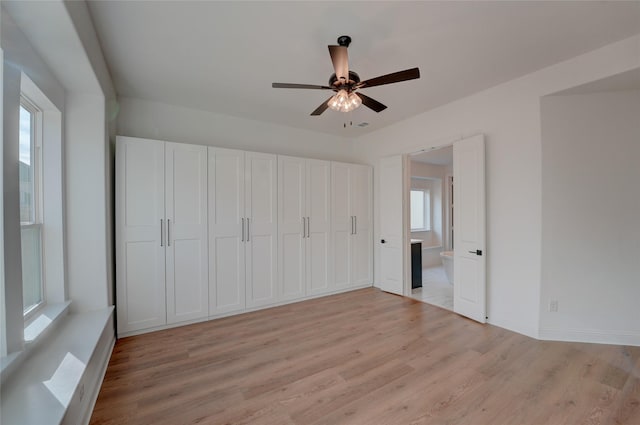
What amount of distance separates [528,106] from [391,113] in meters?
1.59

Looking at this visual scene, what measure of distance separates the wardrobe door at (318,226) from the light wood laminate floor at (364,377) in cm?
104

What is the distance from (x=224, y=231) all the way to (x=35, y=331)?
1.84 meters

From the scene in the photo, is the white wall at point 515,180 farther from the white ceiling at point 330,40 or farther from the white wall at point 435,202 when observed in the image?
the white wall at point 435,202

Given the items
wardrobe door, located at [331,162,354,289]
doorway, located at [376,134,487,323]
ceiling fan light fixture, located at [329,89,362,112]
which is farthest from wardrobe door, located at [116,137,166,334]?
doorway, located at [376,134,487,323]

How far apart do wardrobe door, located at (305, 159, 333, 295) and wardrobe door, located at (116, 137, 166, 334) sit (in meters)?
1.94

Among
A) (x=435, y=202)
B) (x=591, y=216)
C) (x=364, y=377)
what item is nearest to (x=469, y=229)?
(x=591, y=216)

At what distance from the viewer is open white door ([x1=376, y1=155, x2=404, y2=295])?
427 cm

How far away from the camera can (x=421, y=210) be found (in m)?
7.15

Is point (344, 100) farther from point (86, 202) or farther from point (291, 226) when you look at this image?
point (86, 202)

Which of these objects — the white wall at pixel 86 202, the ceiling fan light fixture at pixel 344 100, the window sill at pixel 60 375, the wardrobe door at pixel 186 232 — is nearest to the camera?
the window sill at pixel 60 375

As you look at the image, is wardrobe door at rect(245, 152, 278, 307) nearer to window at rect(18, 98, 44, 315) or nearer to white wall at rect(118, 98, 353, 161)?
white wall at rect(118, 98, 353, 161)

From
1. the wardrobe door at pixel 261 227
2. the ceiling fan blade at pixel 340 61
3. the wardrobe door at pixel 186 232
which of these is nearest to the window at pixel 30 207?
the wardrobe door at pixel 186 232

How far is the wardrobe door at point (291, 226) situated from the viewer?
12.7 feet

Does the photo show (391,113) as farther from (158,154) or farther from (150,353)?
(150,353)
